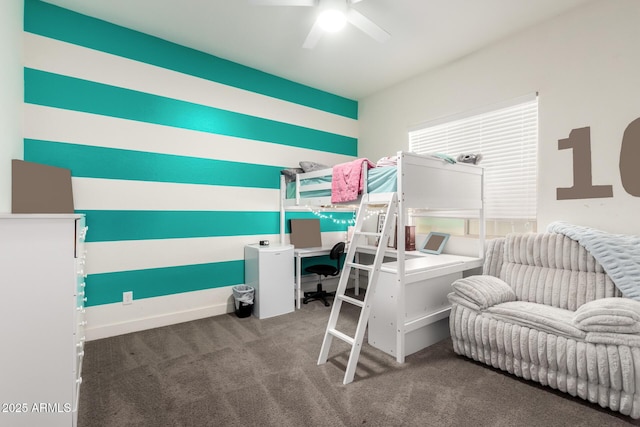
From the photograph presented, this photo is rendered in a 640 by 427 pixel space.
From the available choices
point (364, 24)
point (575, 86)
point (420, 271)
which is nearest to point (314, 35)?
point (364, 24)

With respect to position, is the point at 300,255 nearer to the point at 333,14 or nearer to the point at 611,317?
the point at 333,14

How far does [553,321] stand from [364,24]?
2.48 meters

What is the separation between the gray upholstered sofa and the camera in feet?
5.54

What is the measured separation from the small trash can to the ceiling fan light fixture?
8.69ft

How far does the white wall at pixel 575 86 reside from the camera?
2348mm

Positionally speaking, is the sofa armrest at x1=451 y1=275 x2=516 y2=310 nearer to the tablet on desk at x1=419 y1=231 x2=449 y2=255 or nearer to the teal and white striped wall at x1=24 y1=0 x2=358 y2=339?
the tablet on desk at x1=419 y1=231 x2=449 y2=255

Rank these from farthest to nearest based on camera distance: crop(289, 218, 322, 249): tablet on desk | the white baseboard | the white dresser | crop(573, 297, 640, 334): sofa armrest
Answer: crop(289, 218, 322, 249): tablet on desk
the white baseboard
crop(573, 297, 640, 334): sofa armrest
the white dresser

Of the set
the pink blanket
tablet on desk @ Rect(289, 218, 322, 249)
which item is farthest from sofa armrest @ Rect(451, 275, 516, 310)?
tablet on desk @ Rect(289, 218, 322, 249)

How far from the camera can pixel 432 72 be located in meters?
3.68

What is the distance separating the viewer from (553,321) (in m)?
1.90

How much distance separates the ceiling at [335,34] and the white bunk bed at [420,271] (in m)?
1.29

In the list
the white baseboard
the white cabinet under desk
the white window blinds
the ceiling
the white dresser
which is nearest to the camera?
the white dresser

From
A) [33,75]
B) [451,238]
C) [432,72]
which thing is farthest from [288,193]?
[33,75]

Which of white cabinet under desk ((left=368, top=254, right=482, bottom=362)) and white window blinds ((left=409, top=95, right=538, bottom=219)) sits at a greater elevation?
white window blinds ((left=409, top=95, right=538, bottom=219))
